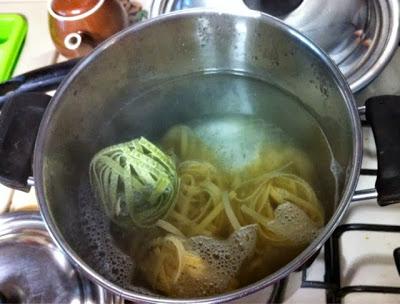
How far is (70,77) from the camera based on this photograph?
0.59 metres

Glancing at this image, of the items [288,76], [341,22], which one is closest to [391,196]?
[288,76]

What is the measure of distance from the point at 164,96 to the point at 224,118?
89mm

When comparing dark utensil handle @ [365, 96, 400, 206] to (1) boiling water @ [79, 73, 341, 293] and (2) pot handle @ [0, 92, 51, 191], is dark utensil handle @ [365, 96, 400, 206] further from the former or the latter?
(2) pot handle @ [0, 92, 51, 191]

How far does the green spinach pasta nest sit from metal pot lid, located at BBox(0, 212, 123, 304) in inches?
3.5

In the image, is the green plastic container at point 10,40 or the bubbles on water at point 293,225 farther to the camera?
the green plastic container at point 10,40

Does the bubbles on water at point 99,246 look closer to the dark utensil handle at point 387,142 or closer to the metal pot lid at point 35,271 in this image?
the metal pot lid at point 35,271

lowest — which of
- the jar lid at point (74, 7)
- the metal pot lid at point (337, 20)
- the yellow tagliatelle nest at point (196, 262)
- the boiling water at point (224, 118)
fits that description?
the yellow tagliatelle nest at point (196, 262)

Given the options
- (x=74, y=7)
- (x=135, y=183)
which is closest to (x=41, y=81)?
(x=74, y=7)

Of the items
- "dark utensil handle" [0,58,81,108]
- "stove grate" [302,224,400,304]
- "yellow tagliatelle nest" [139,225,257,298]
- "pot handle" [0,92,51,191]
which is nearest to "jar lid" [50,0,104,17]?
"dark utensil handle" [0,58,81,108]

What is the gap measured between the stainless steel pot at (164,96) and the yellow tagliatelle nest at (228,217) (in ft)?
0.12

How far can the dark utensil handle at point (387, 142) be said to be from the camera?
1.63 ft

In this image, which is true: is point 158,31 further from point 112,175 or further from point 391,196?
point 391,196

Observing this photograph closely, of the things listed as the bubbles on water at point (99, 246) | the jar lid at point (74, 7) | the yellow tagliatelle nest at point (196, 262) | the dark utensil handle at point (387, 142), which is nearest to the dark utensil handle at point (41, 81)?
the jar lid at point (74, 7)

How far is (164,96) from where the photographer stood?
719mm
